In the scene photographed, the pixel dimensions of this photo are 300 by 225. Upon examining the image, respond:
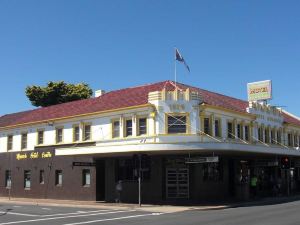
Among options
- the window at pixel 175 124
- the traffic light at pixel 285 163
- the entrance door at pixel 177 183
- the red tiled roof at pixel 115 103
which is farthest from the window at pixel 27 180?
the traffic light at pixel 285 163

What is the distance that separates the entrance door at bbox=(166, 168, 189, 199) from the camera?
31094 mm

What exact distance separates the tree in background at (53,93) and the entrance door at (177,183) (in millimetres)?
37697

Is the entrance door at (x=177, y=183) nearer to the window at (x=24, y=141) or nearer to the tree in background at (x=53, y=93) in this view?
the window at (x=24, y=141)

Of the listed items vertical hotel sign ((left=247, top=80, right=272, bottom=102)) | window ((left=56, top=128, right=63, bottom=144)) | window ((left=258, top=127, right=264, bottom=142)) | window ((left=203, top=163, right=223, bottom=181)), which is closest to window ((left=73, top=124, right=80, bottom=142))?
window ((left=56, top=128, right=63, bottom=144))

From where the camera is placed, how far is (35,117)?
139ft

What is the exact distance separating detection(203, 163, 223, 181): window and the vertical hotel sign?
1166cm

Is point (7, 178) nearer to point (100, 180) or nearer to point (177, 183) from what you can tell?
point (100, 180)

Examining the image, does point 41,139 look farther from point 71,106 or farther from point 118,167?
point 118,167

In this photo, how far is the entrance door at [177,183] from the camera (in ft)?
102

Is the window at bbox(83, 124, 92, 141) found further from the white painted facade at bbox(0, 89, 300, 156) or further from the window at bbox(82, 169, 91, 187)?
the window at bbox(82, 169, 91, 187)

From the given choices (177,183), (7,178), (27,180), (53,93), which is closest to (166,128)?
(177,183)

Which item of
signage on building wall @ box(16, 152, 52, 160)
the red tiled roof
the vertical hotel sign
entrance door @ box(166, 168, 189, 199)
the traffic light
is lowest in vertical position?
entrance door @ box(166, 168, 189, 199)

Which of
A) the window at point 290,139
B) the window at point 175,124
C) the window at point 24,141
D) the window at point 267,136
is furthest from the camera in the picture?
the window at point 290,139

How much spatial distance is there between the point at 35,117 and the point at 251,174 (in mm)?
18834
